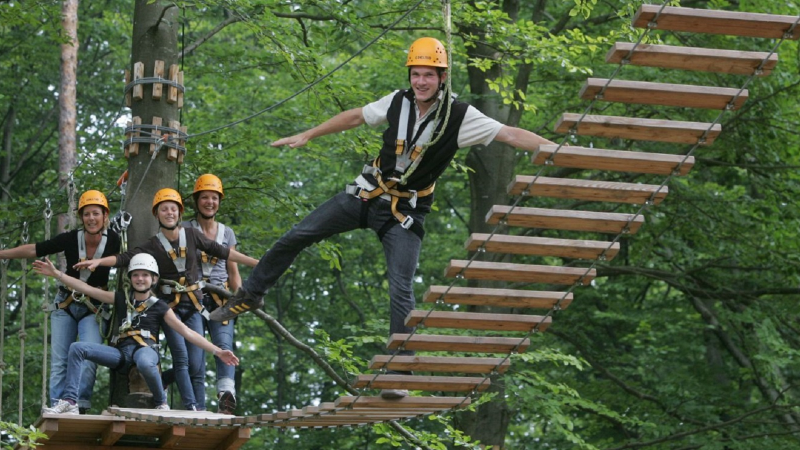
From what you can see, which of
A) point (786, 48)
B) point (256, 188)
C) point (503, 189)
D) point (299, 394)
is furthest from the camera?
point (299, 394)

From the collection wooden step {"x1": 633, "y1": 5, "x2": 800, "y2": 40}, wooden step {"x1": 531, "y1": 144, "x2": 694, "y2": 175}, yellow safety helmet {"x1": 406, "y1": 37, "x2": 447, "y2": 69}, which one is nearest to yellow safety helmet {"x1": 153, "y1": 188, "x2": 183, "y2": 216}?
yellow safety helmet {"x1": 406, "y1": 37, "x2": 447, "y2": 69}

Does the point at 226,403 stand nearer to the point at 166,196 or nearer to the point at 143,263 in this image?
the point at 143,263

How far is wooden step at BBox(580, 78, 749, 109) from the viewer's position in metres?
6.39

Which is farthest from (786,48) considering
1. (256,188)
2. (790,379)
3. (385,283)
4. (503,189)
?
(385,283)

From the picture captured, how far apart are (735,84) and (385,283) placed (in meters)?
8.82

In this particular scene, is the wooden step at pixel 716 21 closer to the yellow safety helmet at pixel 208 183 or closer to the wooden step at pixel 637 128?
the wooden step at pixel 637 128

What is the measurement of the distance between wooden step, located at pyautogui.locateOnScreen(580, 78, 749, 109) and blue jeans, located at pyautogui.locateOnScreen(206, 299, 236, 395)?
3.20 m

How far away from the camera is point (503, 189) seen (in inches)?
594

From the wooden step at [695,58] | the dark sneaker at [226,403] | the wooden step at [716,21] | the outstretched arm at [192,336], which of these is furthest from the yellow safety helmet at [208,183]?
the wooden step at [716,21]

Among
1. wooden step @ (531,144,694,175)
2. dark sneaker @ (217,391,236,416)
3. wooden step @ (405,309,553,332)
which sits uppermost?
wooden step @ (531,144,694,175)

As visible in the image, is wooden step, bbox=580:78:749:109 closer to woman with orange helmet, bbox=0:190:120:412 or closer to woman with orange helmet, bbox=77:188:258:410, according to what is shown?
woman with orange helmet, bbox=77:188:258:410

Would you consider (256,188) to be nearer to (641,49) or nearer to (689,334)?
(641,49)

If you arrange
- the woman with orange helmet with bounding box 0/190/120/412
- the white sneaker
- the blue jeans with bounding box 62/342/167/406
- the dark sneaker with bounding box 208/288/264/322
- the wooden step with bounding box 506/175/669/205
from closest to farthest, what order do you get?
the wooden step with bounding box 506/175/669/205, the dark sneaker with bounding box 208/288/264/322, the white sneaker, the blue jeans with bounding box 62/342/167/406, the woman with orange helmet with bounding box 0/190/120/412

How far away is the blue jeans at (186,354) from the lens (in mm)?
8562
